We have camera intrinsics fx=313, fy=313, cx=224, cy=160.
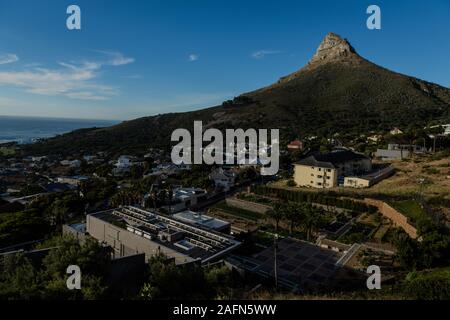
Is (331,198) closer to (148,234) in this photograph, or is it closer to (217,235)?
(217,235)

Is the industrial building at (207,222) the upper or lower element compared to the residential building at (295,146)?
lower

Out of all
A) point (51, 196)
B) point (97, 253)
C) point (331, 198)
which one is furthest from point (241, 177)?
point (97, 253)

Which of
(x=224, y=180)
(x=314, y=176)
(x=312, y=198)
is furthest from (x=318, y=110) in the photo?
(x=312, y=198)

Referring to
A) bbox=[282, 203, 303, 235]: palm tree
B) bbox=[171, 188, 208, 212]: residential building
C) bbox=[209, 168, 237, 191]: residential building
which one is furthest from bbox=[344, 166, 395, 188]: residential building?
bbox=[171, 188, 208, 212]: residential building

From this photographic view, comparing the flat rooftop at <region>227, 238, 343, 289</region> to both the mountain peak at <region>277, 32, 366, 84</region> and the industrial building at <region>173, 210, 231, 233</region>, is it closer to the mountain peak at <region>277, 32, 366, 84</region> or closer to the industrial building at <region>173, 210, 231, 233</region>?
the industrial building at <region>173, 210, 231, 233</region>

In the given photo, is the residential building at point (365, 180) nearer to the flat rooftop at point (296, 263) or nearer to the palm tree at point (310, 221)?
the palm tree at point (310, 221)

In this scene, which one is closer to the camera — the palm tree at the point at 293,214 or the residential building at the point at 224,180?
the palm tree at the point at 293,214

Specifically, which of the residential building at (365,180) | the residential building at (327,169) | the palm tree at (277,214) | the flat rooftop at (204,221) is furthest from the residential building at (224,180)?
the residential building at (365,180)
